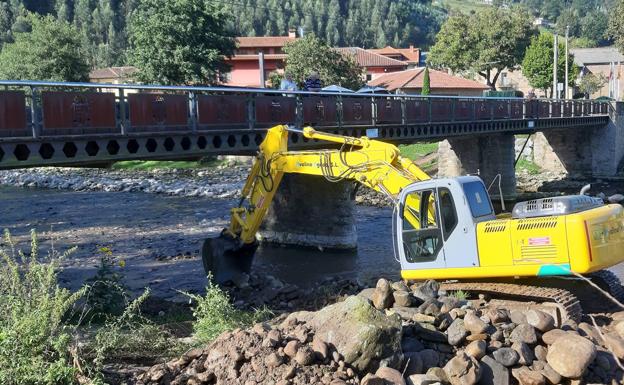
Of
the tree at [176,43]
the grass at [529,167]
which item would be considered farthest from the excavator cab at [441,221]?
the tree at [176,43]

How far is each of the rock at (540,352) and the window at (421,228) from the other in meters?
3.47

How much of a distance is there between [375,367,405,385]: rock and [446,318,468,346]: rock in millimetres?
1533

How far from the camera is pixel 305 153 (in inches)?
665

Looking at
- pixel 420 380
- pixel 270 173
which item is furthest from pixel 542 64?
pixel 420 380

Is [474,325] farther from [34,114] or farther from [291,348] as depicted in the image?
[34,114]

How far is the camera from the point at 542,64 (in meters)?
77.4

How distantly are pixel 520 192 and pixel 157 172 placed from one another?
27316 millimetres

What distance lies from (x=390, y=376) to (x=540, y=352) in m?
2.54

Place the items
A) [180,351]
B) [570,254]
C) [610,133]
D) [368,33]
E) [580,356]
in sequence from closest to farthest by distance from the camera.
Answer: [580,356], [180,351], [570,254], [610,133], [368,33]

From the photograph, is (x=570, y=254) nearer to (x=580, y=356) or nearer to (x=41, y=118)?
(x=580, y=356)

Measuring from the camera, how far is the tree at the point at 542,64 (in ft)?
253

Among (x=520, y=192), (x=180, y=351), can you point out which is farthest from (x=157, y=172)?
(x=180, y=351)

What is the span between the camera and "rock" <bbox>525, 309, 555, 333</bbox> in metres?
8.87

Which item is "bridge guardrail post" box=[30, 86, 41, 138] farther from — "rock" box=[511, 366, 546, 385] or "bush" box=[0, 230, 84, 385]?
"rock" box=[511, 366, 546, 385]
